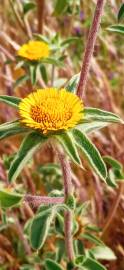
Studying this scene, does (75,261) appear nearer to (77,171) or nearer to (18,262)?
(18,262)

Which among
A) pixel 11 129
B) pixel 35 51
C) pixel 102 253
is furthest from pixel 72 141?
pixel 35 51

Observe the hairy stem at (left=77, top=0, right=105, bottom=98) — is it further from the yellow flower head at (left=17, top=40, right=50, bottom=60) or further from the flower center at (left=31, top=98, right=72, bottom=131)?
the yellow flower head at (left=17, top=40, right=50, bottom=60)

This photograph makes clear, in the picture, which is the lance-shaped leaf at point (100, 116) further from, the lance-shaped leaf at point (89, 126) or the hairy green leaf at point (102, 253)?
the hairy green leaf at point (102, 253)

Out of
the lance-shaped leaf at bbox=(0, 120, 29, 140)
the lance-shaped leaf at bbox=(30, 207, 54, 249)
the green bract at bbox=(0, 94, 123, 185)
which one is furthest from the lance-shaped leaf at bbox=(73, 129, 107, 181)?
the lance-shaped leaf at bbox=(30, 207, 54, 249)

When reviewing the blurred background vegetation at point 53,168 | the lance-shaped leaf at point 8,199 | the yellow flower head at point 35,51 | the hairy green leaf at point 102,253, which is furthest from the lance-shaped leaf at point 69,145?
the yellow flower head at point 35,51

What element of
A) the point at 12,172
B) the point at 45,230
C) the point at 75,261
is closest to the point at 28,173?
the point at 75,261
